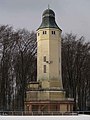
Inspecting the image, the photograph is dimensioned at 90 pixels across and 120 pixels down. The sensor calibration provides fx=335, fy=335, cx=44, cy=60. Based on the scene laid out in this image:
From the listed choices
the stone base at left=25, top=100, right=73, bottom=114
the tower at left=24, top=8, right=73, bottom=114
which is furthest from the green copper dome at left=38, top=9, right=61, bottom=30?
the stone base at left=25, top=100, right=73, bottom=114

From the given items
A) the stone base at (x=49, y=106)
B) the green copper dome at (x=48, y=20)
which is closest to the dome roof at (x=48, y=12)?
the green copper dome at (x=48, y=20)

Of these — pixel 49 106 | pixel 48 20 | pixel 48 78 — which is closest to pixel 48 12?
pixel 48 20

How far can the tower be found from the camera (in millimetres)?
50750

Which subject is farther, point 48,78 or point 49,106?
point 48,78

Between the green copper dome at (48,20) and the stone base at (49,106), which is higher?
the green copper dome at (48,20)

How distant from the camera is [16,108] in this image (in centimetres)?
6781

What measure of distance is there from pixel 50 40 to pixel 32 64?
13.0 m

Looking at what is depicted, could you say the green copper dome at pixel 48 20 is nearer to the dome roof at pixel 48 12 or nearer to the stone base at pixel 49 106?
the dome roof at pixel 48 12

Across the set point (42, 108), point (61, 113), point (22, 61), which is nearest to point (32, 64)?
point (22, 61)

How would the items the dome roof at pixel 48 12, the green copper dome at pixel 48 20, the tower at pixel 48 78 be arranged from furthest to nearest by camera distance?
the dome roof at pixel 48 12 < the green copper dome at pixel 48 20 < the tower at pixel 48 78

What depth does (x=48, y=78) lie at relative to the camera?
174 feet

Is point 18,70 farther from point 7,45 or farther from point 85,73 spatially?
point 85,73

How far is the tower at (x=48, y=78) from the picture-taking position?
50750mm

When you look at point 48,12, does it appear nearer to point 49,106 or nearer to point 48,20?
point 48,20
